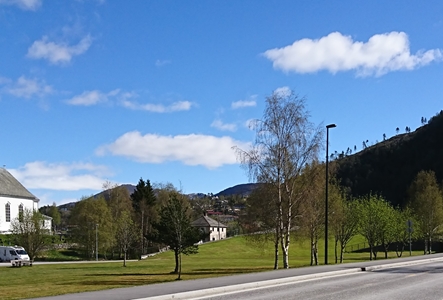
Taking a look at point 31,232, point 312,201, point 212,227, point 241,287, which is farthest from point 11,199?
point 241,287

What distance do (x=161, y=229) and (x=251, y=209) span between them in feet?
30.6

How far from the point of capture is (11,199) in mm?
101188

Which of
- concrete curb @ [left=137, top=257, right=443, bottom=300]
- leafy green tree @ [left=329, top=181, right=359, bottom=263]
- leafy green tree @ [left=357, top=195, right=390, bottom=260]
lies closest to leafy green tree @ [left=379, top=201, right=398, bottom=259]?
leafy green tree @ [left=357, top=195, right=390, bottom=260]

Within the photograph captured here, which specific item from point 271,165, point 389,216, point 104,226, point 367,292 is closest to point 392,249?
point 389,216

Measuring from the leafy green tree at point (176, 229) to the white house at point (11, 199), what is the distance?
62132 millimetres

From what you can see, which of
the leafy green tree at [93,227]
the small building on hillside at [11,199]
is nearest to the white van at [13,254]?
the leafy green tree at [93,227]

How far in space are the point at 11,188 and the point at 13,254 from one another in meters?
39.4

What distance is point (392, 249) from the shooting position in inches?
3851

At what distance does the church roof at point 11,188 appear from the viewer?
100m

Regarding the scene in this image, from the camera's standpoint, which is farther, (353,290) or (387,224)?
(387,224)

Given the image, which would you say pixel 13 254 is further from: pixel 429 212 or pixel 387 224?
pixel 429 212

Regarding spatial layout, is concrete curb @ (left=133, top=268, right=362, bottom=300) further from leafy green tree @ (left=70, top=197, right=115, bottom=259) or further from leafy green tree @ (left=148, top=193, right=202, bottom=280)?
leafy green tree @ (left=70, top=197, right=115, bottom=259)

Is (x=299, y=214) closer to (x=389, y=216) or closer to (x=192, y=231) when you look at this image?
Result: (x=192, y=231)

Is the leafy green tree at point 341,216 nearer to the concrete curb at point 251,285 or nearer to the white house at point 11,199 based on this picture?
the concrete curb at point 251,285
